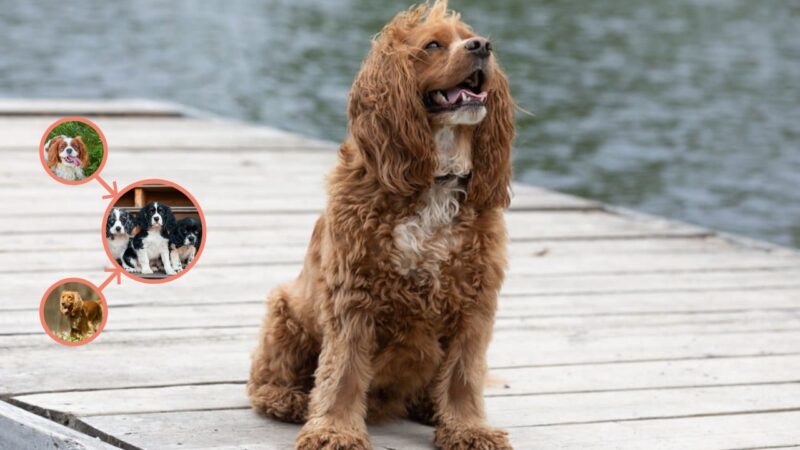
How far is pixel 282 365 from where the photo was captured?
3.48 meters

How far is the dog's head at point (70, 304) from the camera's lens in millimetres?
3873

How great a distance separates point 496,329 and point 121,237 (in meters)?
1.40

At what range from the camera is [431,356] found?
3.28 meters

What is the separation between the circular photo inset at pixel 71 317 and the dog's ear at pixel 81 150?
Result: 1.11 ft

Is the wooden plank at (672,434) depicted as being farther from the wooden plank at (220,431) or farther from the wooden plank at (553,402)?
the wooden plank at (220,431)

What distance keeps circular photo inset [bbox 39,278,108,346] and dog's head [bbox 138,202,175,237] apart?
0.50 m

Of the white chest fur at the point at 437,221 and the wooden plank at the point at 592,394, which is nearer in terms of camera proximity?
the white chest fur at the point at 437,221

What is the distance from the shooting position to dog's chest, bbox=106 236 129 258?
3504 millimetres

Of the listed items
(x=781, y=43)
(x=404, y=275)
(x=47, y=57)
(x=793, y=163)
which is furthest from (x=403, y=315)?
(x=781, y=43)

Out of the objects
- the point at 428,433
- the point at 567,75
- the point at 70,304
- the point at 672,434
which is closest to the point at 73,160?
the point at 70,304

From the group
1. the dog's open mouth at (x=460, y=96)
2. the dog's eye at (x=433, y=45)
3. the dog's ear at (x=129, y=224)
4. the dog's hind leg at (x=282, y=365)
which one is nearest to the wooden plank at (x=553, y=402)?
the dog's hind leg at (x=282, y=365)

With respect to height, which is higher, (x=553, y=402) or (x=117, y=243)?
(x=117, y=243)

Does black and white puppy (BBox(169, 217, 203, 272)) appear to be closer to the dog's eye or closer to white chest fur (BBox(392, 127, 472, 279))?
white chest fur (BBox(392, 127, 472, 279))

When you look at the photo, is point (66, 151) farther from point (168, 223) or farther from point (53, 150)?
point (168, 223)
